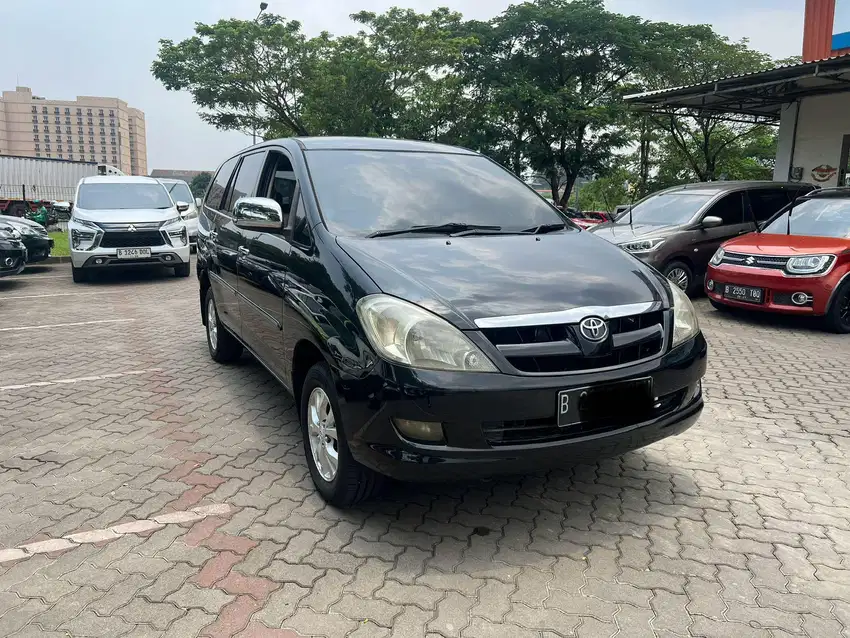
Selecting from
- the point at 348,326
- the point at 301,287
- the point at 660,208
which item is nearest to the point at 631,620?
the point at 348,326

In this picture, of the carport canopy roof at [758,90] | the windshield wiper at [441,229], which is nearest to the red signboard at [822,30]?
the carport canopy roof at [758,90]

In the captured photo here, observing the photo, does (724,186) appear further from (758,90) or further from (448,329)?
(448,329)

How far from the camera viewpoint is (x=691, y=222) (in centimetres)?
921

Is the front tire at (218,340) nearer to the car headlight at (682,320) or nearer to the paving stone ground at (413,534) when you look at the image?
the paving stone ground at (413,534)

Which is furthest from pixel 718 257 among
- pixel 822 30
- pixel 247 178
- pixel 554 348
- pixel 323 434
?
pixel 822 30

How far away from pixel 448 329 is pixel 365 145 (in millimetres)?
1915

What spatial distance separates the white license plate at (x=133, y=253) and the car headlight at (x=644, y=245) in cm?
767

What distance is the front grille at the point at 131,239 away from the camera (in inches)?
437

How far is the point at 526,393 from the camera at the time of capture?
101 inches

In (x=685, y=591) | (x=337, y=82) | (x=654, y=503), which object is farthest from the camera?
(x=337, y=82)

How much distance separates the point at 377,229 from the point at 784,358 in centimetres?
Result: 451

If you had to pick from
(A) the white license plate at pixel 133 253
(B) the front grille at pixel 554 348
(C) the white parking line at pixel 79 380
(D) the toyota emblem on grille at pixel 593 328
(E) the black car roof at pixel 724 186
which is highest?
(E) the black car roof at pixel 724 186

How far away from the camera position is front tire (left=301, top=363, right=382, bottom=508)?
2.93 meters

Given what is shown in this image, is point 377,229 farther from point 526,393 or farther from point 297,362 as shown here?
point 526,393
